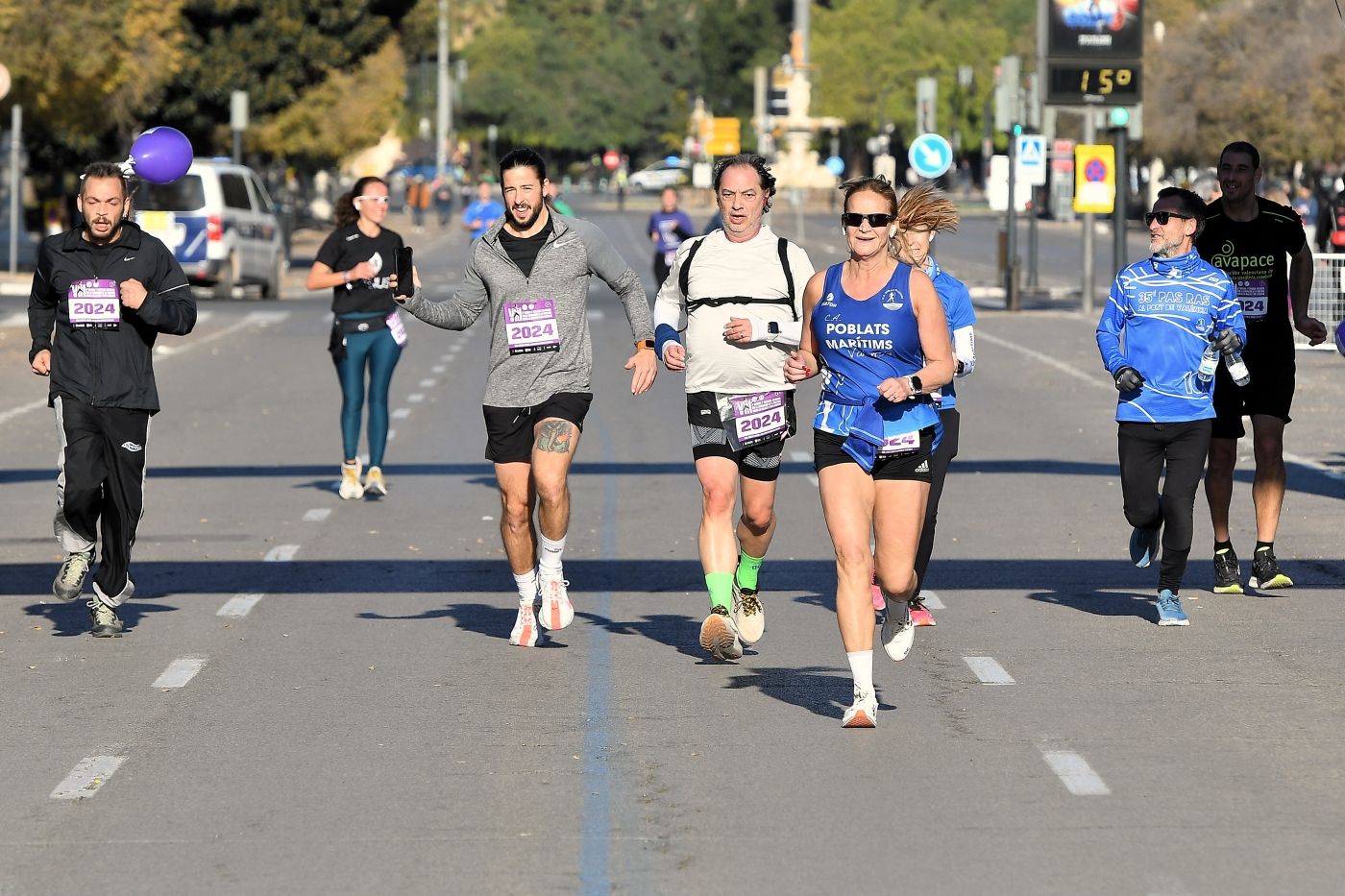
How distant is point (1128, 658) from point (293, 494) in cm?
686

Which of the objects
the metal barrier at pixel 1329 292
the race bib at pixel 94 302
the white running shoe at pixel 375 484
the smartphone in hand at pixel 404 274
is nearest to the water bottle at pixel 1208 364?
the smartphone in hand at pixel 404 274

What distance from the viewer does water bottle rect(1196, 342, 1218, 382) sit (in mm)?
9977

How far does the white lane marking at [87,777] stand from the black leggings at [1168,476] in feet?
14.3

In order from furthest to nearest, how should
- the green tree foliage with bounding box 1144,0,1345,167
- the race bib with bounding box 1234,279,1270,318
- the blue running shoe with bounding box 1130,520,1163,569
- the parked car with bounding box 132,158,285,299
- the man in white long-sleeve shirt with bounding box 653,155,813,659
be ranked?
1. the green tree foliage with bounding box 1144,0,1345,167
2. the parked car with bounding box 132,158,285,299
3. the race bib with bounding box 1234,279,1270,318
4. the blue running shoe with bounding box 1130,520,1163,569
5. the man in white long-sleeve shirt with bounding box 653,155,813,659

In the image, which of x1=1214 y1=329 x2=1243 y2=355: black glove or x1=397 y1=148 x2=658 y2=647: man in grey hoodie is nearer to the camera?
x1=397 y1=148 x2=658 y2=647: man in grey hoodie

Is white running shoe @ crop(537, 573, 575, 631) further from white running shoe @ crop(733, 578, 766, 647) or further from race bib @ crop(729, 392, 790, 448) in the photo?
race bib @ crop(729, 392, 790, 448)

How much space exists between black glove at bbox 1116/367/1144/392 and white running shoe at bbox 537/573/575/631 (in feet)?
7.78

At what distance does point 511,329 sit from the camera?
30.5ft

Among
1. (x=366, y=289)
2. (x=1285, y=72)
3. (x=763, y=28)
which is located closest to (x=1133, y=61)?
(x=366, y=289)

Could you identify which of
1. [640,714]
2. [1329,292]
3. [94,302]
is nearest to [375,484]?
[94,302]

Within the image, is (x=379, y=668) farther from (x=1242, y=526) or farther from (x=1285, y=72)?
(x=1285, y=72)

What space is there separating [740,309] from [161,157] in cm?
324

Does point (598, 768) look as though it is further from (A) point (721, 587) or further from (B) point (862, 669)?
(A) point (721, 587)

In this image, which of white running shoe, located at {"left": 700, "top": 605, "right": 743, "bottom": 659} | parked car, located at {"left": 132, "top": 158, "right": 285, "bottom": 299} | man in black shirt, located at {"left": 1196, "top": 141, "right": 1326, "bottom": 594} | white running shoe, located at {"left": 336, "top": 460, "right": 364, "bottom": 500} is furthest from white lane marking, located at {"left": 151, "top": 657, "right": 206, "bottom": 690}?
parked car, located at {"left": 132, "top": 158, "right": 285, "bottom": 299}
